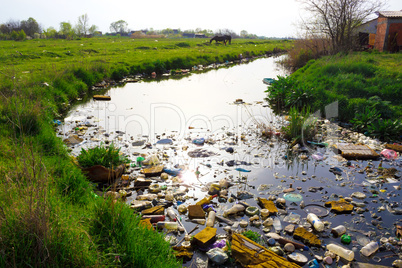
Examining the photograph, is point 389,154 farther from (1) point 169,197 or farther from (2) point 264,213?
(1) point 169,197

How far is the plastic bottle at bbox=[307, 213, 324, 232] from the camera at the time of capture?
337cm

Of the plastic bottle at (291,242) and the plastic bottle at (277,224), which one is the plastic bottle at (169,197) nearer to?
the plastic bottle at (277,224)

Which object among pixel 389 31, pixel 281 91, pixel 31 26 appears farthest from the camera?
pixel 31 26

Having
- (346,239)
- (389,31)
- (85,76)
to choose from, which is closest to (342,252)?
(346,239)

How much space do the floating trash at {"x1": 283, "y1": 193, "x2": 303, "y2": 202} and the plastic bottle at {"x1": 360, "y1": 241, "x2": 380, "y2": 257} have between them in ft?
3.50

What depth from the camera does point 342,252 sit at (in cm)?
296

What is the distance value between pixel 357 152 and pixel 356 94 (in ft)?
11.2

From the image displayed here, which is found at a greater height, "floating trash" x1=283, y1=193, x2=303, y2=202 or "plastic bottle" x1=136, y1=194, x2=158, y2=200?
"floating trash" x1=283, y1=193, x2=303, y2=202

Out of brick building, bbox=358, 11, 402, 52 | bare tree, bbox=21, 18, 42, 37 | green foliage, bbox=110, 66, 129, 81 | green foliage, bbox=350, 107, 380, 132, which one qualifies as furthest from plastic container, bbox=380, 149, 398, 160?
bare tree, bbox=21, 18, 42, 37

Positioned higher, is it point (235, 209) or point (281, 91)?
point (281, 91)

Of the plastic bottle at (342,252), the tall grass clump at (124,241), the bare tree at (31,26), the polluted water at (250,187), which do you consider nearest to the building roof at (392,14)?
the polluted water at (250,187)

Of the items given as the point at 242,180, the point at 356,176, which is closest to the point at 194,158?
the point at 242,180

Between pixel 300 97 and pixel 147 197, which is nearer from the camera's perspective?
pixel 147 197

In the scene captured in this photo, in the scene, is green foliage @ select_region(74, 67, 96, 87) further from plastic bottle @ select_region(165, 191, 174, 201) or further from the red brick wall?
the red brick wall
